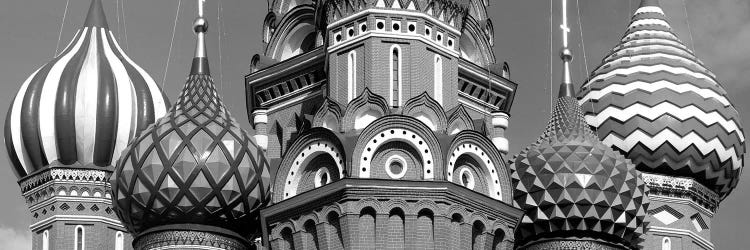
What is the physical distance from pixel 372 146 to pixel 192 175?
9.00 feet

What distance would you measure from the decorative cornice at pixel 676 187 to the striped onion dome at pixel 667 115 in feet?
0.36

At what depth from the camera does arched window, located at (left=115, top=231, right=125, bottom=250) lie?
37.8 m

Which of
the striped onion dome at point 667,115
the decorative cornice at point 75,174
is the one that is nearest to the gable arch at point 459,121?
the striped onion dome at point 667,115

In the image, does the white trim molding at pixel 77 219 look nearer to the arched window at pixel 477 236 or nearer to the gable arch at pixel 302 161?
the gable arch at pixel 302 161

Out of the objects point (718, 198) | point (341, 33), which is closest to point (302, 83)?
point (341, 33)

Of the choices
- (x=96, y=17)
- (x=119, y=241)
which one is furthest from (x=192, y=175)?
(x=96, y=17)

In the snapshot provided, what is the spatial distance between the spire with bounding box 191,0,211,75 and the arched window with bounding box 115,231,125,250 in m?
4.28

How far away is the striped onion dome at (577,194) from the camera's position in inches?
1342

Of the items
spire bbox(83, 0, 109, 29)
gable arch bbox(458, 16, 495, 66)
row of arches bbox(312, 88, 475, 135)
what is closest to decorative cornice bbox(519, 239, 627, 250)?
row of arches bbox(312, 88, 475, 135)

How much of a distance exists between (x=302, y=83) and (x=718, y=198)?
771cm

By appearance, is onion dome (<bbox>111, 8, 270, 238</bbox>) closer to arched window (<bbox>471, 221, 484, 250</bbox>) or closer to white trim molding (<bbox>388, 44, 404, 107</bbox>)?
white trim molding (<bbox>388, 44, 404, 107</bbox>)

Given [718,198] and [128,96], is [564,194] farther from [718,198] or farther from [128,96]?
[128,96]

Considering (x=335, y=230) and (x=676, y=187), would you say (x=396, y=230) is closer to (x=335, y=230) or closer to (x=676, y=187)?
(x=335, y=230)

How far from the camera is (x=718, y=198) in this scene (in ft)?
128
